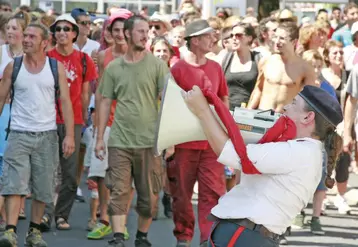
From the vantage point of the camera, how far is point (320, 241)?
10391 millimetres

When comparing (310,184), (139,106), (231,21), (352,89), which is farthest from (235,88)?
(310,184)

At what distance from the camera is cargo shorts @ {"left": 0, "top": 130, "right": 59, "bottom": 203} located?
9.02 meters

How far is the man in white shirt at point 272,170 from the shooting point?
5.09 meters

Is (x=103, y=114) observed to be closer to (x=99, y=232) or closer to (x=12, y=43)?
(x=99, y=232)

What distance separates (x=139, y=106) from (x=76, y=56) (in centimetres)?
154

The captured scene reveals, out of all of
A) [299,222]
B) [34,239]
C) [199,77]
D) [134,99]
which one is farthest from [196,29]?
[299,222]

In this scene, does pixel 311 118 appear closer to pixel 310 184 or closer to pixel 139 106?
pixel 310 184

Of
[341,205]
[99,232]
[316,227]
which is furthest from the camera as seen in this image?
[341,205]

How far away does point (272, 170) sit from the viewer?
514 cm

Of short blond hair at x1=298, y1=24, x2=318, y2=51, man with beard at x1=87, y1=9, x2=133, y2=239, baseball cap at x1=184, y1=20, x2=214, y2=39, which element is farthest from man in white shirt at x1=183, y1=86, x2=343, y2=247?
short blond hair at x1=298, y1=24, x2=318, y2=51

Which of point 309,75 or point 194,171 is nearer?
point 194,171

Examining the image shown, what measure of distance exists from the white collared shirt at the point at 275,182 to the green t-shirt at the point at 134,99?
3.89 metres

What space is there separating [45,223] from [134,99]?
1.79 metres

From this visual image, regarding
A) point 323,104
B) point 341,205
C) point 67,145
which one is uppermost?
point 323,104
